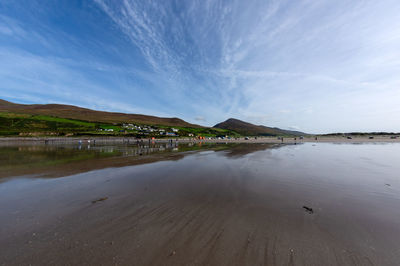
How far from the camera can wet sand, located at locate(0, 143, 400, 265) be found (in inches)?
121

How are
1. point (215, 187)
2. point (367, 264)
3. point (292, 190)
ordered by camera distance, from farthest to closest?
1. point (215, 187)
2. point (292, 190)
3. point (367, 264)

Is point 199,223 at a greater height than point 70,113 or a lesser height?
lesser

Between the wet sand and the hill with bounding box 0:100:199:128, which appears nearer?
the wet sand

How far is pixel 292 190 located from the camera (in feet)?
23.0

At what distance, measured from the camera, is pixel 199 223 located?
4.37 meters

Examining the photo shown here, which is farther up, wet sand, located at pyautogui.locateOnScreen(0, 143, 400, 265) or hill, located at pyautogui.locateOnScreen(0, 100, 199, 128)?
hill, located at pyautogui.locateOnScreen(0, 100, 199, 128)

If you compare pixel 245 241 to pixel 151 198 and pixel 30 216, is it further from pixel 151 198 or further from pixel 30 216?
pixel 30 216

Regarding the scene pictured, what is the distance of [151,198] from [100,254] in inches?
119

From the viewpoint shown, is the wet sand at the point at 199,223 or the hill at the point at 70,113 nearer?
the wet sand at the point at 199,223

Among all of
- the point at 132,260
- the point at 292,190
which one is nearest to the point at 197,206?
the point at 132,260

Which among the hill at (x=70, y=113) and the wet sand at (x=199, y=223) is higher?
the hill at (x=70, y=113)

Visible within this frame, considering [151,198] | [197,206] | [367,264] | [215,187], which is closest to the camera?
[367,264]

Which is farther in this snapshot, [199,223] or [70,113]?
[70,113]

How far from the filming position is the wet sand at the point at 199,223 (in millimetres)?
3072
